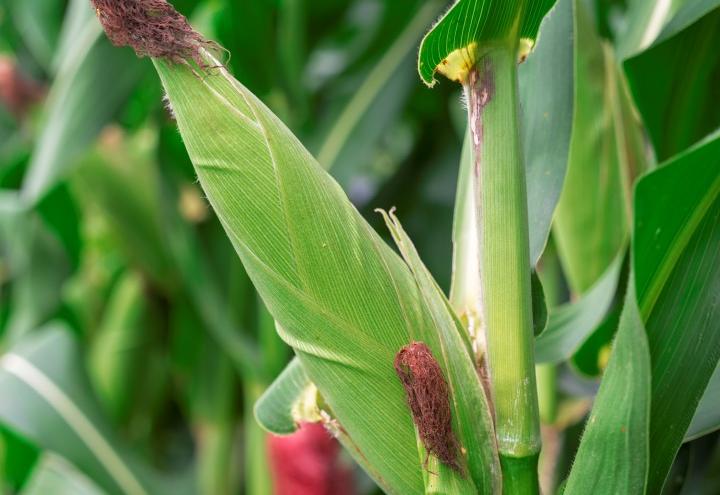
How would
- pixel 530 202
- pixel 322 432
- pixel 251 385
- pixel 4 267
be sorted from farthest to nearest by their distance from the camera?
pixel 4 267, pixel 251 385, pixel 322 432, pixel 530 202

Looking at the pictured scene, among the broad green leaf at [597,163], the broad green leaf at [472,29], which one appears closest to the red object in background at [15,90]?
the broad green leaf at [597,163]

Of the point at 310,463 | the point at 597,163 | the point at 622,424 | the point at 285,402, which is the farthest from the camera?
the point at 310,463

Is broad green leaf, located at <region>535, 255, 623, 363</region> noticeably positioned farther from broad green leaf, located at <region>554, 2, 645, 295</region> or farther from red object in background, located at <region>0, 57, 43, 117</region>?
red object in background, located at <region>0, 57, 43, 117</region>

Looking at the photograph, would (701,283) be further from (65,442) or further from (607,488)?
(65,442)

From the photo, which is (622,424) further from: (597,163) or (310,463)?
(310,463)

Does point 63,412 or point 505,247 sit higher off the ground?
point 505,247

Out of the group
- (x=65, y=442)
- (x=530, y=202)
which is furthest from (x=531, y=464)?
(x=65, y=442)

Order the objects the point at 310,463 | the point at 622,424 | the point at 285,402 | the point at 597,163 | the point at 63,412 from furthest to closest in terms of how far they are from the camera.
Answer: the point at 63,412 → the point at 310,463 → the point at 597,163 → the point at 285,402 → the point at 622,424

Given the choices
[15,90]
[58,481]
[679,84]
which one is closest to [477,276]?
[679,84]
